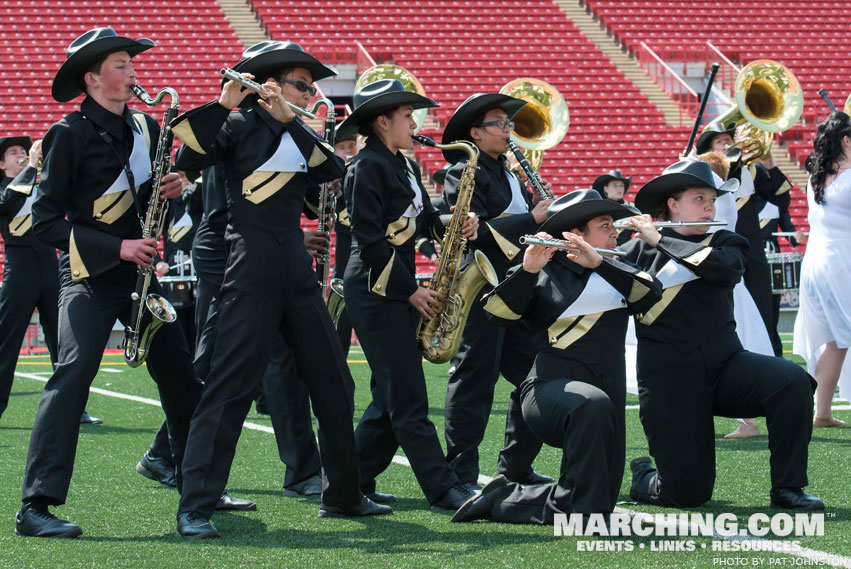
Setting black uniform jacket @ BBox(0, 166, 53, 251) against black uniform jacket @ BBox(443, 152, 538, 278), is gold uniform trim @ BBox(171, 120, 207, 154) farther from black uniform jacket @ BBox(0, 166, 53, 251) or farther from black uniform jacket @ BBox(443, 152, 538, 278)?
black uniform jacket @ BBox(0, 166, 53, 251)

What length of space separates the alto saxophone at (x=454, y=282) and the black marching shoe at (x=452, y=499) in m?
0.56

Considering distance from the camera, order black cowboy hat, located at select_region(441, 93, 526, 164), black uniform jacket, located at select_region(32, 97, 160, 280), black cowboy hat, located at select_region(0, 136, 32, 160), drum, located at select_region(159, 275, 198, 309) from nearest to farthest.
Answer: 1. black uniform jacket, located at select_region(32, 97, 160, 280)
2. black cowboy hat, located at select_region(441, 93, 526, 164)
3. black cowboy hat, located at select_region(0, 136, 32, 160)
4. drum, located at select_region(159, 275, 198, 309)

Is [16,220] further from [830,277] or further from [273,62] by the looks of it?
[830,277]

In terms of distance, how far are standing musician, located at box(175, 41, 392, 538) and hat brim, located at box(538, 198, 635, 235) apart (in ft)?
2.87

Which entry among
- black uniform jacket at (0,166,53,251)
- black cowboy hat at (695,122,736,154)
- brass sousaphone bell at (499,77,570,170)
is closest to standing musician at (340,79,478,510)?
brass sousaphone bell at (499,77,570,170)

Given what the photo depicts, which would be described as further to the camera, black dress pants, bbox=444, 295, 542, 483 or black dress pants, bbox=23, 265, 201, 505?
black dress pants, bbox=444, 295, 542, 483

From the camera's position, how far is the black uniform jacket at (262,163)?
4.37m

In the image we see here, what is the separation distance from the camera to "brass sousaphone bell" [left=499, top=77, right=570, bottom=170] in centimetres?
689

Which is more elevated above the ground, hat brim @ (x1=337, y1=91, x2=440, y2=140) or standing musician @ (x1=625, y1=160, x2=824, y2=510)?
hat brim @ (x1=337, y1=91, x2=440, y2=140)

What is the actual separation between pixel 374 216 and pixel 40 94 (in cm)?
1746

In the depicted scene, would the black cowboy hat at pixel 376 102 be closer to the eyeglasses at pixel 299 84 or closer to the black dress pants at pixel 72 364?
the eyeglasses at pixel 299 84

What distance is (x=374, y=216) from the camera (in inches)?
184

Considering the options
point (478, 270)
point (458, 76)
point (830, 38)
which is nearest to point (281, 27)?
point (458, 76)

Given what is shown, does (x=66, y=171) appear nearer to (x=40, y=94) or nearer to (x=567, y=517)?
(x=567, y=517)
